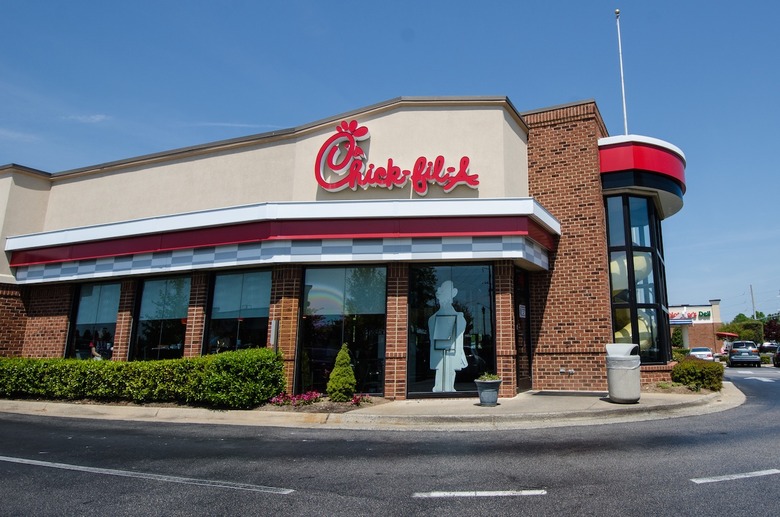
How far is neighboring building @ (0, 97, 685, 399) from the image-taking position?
13117 millimetres

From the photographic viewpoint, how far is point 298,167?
15.0 metres

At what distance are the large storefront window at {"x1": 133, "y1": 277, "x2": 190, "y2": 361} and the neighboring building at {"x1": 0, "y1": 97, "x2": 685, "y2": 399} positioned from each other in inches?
2.1

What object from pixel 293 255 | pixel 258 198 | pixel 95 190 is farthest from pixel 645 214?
pixel 95 190

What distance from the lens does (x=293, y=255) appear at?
13.6 meters

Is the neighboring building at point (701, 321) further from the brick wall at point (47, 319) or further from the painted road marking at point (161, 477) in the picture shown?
the painted road marking at point (161, 477)

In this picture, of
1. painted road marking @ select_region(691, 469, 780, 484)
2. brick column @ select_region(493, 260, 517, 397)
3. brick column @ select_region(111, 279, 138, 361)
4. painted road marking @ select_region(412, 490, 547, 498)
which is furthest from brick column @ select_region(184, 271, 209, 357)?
painted road marking @ select_region(691, 469, 780, 484)

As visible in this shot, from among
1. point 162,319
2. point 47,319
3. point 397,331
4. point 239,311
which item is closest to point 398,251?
point 397,331

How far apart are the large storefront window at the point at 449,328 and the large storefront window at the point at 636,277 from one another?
14.9ft

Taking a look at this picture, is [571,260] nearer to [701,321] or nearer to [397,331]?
[397,331]

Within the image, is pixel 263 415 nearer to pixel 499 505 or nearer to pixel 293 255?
pixel 293 255

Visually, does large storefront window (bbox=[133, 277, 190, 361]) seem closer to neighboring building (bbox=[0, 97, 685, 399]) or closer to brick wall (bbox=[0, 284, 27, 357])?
neighboring building (bbox=[0, 97, 685, 399])

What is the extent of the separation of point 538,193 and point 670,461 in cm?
972

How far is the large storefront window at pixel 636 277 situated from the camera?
14945 mm

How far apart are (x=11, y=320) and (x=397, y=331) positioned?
1402 centimetres
